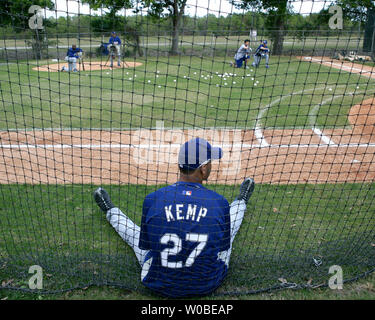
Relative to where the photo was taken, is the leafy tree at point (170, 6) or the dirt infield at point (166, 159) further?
the dirt infield at point (166, 159)

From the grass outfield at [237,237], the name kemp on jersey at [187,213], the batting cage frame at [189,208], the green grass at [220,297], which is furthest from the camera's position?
the grass outfield at [237,237]

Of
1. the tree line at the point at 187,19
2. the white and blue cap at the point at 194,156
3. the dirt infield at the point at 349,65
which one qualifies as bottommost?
the white and blue cap at the point at 194,156

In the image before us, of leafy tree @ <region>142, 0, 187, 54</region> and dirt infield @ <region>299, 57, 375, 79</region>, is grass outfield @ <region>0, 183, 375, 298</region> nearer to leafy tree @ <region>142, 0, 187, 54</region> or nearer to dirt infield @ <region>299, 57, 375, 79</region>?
dirt infield @ <region>299, 57, 375, 79</region>

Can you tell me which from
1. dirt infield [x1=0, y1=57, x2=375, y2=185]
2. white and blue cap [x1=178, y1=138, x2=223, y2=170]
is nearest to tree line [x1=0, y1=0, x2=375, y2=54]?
dirt infield [x1=0, y1=57, x2=375, y2=185]

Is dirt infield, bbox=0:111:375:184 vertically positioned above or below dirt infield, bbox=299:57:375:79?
below

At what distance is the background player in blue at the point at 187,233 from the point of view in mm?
2799

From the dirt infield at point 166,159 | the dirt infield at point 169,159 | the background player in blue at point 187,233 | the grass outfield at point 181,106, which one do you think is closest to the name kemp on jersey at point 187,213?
the background player in blue at point 187,233

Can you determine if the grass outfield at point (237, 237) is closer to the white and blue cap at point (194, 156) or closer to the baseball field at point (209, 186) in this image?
the baseball field at point (209, 186)

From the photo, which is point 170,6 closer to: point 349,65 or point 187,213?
point 187,213

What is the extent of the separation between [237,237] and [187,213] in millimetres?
1453

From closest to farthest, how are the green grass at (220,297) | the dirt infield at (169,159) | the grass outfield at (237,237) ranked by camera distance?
the green grass at (220,297), the grass outfield at (237,237), the dirt infield at (169,159)

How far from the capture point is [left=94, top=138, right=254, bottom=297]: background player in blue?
110 inches

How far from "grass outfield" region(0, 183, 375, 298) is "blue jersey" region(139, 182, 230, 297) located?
0.37 metres

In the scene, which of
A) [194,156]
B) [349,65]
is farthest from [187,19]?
[349,65]
